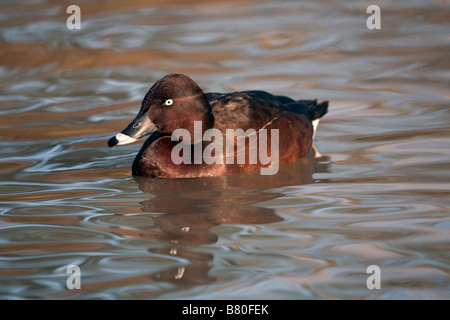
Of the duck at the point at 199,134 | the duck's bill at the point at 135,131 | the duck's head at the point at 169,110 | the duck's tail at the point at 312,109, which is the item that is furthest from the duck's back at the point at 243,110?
the duck's bill at the point at 135,131

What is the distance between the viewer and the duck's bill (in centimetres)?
680

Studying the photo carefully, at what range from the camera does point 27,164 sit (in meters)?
7.59

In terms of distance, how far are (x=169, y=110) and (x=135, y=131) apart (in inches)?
14.5

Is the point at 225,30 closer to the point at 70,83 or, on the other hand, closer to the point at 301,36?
the point at 301,36

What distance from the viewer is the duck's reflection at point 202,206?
16.5ft

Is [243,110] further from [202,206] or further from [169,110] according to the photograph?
[202,206]

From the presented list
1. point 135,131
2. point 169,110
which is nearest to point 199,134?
point 169,110

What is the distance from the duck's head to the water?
1.63 feet

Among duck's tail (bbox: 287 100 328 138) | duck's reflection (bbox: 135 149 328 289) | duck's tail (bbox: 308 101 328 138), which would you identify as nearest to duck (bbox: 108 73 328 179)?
duck's reflection (bbox: 135 149 328 289)

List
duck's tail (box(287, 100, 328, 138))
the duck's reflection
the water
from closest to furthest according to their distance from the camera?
the water, the duck's reflection, duck's tail (box(287, 100, 328, 138))

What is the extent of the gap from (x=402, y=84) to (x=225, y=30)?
144 inches

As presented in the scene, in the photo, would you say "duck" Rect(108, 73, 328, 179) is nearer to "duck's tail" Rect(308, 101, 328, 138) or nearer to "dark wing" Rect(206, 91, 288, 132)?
"dark wing" Rect(206, 91, 288, 132)

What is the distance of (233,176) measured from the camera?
23.0 ft

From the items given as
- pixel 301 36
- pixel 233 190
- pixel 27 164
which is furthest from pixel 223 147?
pixel 301 36
